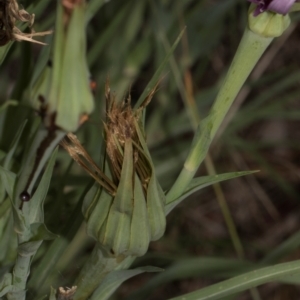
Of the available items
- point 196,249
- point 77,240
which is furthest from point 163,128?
point 196,249

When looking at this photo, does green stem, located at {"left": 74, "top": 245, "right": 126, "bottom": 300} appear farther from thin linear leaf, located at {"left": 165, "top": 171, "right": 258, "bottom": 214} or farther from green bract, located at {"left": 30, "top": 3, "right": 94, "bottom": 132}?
green bract, located at {"left": 30, "top": 3, "right": 94, "bottom": 132}

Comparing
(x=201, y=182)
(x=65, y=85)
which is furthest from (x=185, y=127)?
(x=65, y=85)

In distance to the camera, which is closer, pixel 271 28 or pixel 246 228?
pixel 271 28

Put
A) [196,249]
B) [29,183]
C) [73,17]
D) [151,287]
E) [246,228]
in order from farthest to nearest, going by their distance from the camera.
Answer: [246,228] < [196,249] < [151,287] < [29,183] < [73,17]

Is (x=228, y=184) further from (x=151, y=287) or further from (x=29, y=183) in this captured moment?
(x=29, y=183)

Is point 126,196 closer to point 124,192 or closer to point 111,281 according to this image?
point 124,192

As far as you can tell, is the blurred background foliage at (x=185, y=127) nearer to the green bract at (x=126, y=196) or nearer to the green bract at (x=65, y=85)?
the green bract at (x=126, y=196)

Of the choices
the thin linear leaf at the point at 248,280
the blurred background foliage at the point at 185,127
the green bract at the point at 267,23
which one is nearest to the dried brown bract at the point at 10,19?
the blurred background foliage at the point at 185,127
